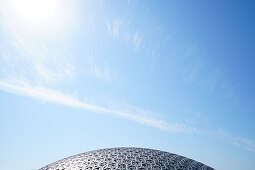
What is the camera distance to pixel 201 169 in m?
36.1

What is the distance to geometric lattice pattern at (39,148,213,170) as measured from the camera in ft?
108

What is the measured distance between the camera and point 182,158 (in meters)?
38.7

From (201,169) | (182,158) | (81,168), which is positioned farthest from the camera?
(182,158)

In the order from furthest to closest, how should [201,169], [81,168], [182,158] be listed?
[182,158] < [201,169] < [81,168]

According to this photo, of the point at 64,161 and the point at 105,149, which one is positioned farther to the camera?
the point at 105,149

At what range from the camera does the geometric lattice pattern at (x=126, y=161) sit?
32.8 meters

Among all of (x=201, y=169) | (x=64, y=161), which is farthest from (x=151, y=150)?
(x=64, y=161)

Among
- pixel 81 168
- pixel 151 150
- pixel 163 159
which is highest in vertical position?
pixel 151 150

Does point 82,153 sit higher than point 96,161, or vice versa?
point 82,153

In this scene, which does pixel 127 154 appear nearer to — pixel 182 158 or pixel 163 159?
pixel 163 159

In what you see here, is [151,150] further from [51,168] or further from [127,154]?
[51,168]

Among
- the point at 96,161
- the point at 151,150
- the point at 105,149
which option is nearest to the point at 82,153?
the point at 105,149

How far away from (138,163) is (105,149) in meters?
8.13

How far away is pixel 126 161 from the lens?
34.0 meters
